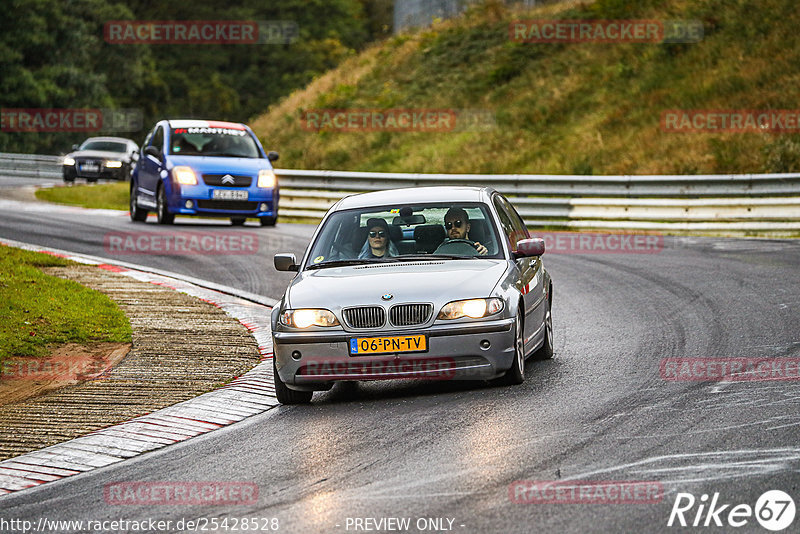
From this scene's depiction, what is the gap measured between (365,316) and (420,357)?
1.59 ft

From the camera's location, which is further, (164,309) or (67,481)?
(164,309)

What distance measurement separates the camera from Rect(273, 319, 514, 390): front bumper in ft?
28.0

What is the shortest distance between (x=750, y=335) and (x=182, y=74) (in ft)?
228

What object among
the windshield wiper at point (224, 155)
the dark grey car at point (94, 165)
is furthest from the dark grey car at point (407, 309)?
the dark grey car at point (94, 165)

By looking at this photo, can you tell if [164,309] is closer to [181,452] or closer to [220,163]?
[181,452]

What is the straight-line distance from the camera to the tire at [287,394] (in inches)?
350

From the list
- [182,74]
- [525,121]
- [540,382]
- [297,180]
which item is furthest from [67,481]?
[182,74]

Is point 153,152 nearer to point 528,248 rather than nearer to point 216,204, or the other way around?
point 216,204

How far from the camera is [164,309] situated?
1315cm

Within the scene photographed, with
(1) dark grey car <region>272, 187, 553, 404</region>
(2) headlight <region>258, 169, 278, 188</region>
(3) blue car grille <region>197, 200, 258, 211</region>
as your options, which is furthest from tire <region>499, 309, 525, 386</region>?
(2) headlight <region>258, 169, 278, 188</region>

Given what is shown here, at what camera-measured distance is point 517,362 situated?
8852 millimetres

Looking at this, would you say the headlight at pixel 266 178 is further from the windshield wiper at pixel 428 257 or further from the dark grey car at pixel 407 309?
the windshield wiper at pixel 428 257

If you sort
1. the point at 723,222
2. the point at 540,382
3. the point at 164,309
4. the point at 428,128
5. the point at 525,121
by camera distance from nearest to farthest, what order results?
the point at 540,382 → the point at 164,309 → the point at 723,222 → the point at 525,121 → the point at 428,128

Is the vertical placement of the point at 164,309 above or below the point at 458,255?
below
